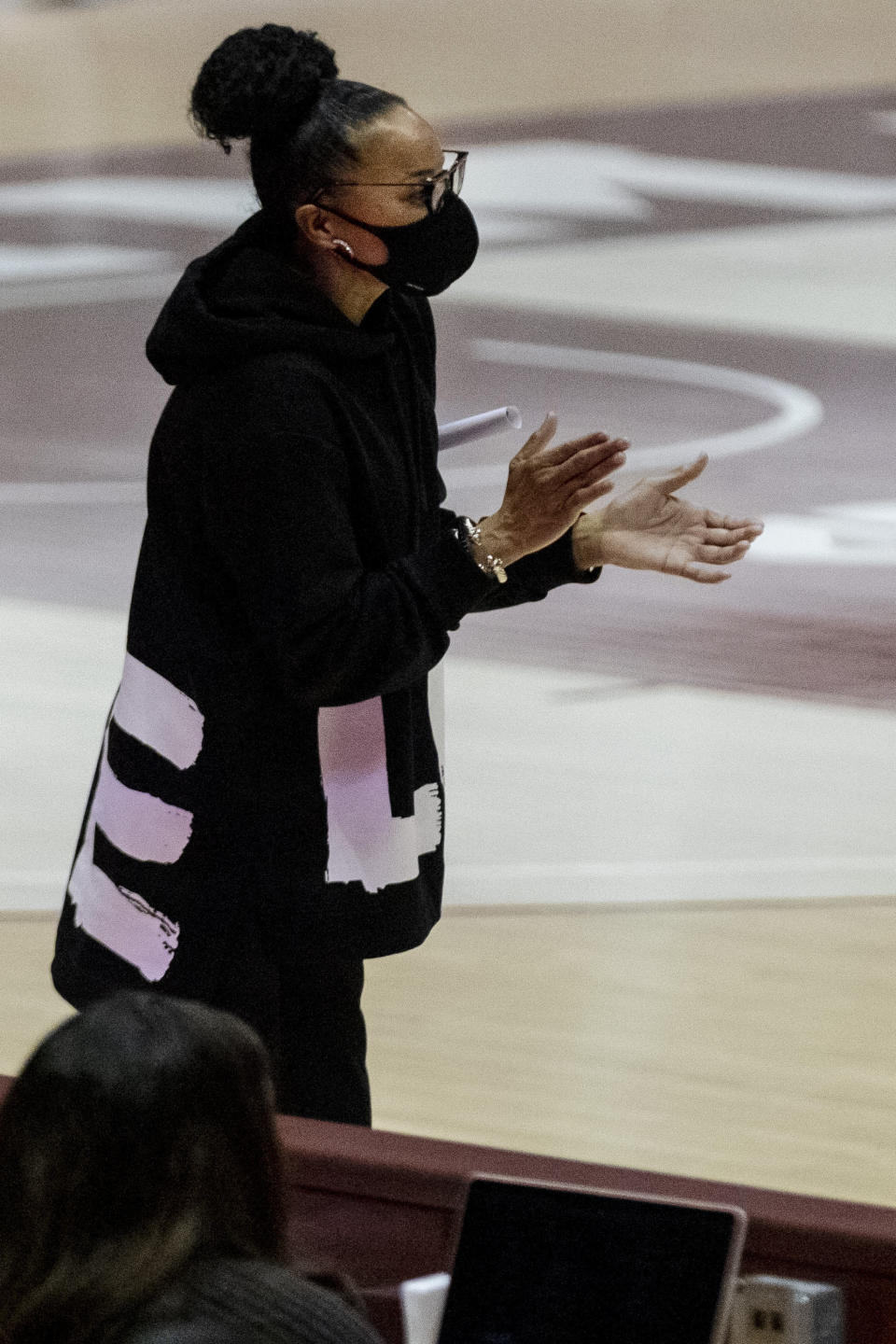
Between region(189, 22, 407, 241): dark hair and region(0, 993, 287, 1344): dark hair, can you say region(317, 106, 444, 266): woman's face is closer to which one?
region(189, 22, 407, 241): dark hair

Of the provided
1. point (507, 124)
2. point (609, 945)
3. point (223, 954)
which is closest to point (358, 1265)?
point (223, 954)

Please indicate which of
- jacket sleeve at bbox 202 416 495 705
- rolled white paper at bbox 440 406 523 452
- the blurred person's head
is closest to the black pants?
jacket sleeve at bbox 202 416 495 705

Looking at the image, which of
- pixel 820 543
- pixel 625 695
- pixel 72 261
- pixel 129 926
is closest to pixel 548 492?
pixel 129 926

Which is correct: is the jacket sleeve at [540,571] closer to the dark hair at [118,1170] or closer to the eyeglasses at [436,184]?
the eyeglasses at [436,184]

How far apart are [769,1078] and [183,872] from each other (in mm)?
1196

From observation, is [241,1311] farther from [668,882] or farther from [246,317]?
[668,882]

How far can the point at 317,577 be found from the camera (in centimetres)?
187

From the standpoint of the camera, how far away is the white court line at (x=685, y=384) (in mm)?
6219

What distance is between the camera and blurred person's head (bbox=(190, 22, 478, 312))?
6.36 ft

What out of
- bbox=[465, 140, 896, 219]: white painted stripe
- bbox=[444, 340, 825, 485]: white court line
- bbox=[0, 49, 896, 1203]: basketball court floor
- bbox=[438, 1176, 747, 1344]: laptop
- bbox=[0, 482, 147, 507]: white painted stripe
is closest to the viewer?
bbox=[438, 1176, 747, 1344]: laptop

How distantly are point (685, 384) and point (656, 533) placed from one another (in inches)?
199

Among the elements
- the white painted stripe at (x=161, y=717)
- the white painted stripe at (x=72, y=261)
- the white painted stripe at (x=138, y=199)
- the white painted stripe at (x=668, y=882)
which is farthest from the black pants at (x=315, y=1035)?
the white painted stripe at (x=138, y=199)

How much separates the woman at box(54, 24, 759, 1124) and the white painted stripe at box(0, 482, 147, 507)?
387cm

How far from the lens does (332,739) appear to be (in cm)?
204
